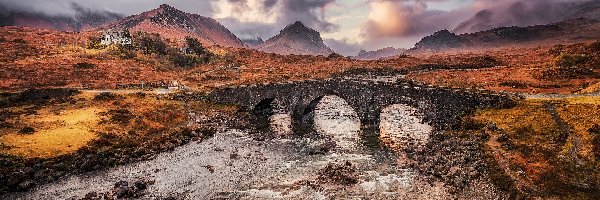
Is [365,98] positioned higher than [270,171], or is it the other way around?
[365,98]

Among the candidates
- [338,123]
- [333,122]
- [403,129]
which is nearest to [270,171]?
[403,129]

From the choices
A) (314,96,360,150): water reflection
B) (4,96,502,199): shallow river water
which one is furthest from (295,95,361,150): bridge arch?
(4,96,502,199): shallow river water

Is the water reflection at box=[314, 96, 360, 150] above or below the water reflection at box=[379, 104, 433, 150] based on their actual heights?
below

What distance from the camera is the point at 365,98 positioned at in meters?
64.1

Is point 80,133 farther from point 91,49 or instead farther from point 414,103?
point 91,49

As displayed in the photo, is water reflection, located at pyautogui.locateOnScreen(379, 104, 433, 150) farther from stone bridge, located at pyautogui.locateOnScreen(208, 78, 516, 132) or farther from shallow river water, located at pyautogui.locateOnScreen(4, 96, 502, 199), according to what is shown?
stone bridge, located at pyautogui.locateOnScreen(208, 78, 516, 132)

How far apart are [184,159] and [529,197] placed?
3618 centimetres

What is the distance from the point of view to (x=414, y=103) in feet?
190

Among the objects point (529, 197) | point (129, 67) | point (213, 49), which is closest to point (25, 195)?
point (529, 197)

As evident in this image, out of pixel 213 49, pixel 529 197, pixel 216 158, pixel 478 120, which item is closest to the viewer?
pixel 529 197

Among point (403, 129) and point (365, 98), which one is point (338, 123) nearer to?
point (365, 98)

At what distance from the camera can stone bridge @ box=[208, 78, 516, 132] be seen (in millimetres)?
53125

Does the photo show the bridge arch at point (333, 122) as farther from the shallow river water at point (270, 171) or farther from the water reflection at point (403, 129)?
the water reflection at point (403, 129)

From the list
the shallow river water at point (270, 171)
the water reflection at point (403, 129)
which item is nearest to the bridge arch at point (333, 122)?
the shallow river water at point (270, 171)
